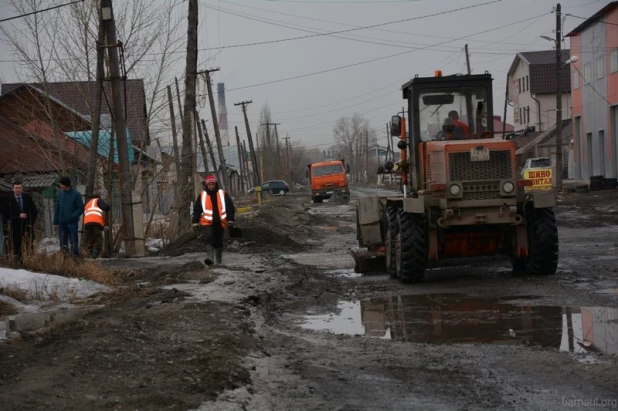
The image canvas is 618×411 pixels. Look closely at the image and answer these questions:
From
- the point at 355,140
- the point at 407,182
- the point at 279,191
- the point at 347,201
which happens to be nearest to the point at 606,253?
the point at 407,182

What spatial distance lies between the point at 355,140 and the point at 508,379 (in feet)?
532

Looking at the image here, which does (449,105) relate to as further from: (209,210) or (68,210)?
(68,210)

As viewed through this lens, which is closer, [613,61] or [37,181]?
[37,181]

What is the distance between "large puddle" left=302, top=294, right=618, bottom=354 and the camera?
834cm

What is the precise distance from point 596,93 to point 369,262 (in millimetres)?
37343

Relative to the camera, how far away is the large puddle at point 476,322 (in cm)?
834

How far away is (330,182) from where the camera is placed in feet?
183

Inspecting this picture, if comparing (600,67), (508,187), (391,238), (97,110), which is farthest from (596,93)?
(508,187)

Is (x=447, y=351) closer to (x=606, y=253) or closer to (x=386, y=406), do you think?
(x=386, y=406)

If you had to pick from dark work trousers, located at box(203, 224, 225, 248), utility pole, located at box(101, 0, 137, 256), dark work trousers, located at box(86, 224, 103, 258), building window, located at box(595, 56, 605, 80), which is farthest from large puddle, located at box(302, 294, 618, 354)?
building window, located at box(595, 56, 605, 80)

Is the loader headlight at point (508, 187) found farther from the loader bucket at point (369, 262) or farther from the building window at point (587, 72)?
the building window at point (587, 72)

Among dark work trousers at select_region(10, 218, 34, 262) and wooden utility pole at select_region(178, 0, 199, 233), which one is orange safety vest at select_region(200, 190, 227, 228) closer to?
dark work trousers at select_region(10, 218, 34, 262)

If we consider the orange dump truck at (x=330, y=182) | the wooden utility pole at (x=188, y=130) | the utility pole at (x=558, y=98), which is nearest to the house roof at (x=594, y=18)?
the utility pole at (x=558, y=98)

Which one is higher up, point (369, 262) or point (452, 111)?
point (452, 111)
